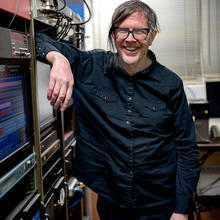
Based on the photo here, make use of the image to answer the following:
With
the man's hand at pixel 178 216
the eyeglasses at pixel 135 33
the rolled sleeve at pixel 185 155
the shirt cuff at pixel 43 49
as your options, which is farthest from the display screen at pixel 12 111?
the man's hand at pixel 178 216

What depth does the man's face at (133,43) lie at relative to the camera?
1305mm

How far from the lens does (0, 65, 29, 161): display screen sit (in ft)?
3.07

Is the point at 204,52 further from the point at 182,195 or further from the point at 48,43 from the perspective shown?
the point at 48,43

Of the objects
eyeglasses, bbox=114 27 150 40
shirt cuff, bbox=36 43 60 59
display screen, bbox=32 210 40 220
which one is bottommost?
display screen, bbox=32 210 40 220

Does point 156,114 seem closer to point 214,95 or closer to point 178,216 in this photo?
point 178,216

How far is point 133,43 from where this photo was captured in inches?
51.4

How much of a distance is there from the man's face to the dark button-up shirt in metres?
0.08

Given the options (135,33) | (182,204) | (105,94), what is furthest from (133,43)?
(182,204)

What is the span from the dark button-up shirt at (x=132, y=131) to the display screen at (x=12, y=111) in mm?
353

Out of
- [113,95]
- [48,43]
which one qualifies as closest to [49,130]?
[113,95]

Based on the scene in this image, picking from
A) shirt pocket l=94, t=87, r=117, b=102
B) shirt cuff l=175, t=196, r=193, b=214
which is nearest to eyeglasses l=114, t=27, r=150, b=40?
shirt pocket l=94, t=87, r=117, b=102

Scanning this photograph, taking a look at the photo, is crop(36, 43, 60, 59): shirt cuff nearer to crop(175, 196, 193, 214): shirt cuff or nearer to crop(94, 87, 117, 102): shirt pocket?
crop(94, 87, 117, 102): shirt pocket

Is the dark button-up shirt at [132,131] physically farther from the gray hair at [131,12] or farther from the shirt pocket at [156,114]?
the gray hair at [131,12]

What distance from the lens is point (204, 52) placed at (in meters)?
3.11
